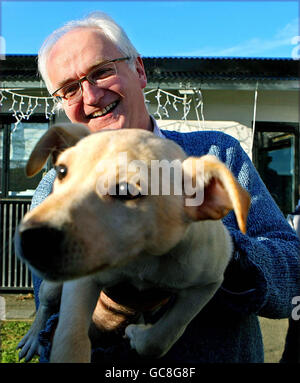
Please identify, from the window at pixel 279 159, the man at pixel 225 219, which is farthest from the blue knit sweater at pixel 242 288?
the window at pixel 279 159

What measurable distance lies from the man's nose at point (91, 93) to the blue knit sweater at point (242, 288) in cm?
55

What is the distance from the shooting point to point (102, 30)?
2434 mm

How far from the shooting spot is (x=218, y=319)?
2027mm

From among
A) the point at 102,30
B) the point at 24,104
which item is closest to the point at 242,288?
the point at 102,30

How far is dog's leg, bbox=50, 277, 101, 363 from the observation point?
1.58m

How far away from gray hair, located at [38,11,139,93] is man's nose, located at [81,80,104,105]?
12.7 inches

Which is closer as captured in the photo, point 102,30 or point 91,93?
point 91,93

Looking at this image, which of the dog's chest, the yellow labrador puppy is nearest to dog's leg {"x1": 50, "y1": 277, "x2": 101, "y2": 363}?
the yellow labrador puppy

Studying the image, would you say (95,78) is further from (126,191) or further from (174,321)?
(174,321)

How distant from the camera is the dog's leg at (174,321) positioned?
1678mm

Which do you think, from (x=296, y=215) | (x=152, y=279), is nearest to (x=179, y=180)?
(x=152, y=279)

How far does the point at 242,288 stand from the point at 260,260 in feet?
0.50

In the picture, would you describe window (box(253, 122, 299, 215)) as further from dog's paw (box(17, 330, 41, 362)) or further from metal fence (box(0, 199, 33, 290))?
dog's paw (box(17, 330, 41, 362))

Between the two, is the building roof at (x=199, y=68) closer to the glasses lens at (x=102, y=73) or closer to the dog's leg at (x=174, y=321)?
the glasses lens at (x=102, y=73)
